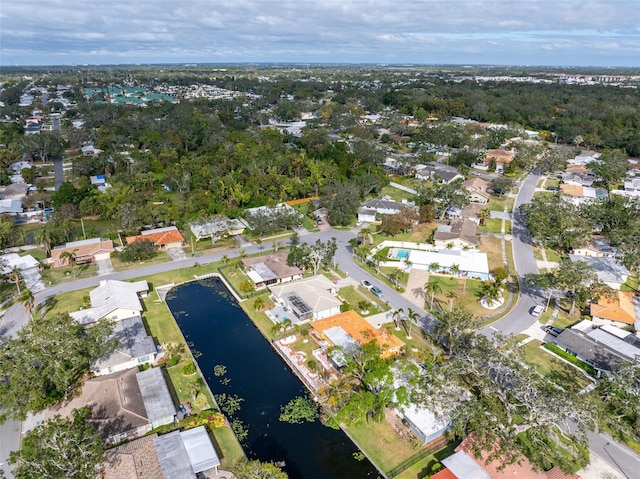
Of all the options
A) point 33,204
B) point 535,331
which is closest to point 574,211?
point 535,331

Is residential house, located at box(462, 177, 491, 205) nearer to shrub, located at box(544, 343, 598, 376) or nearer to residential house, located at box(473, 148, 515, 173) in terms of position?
residential house, located at box(473, 148, 515, 173)

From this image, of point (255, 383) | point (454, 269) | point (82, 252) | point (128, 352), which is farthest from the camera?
point (82, 252)

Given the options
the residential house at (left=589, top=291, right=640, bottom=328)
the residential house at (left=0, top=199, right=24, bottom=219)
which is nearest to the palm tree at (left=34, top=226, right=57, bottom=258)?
the residential house at (left=0, top=199, right=24, bottom=219)

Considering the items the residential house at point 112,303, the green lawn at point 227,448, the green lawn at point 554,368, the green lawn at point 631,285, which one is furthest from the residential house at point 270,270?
the green lawn at point 631,285

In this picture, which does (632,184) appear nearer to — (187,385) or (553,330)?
(553,330)

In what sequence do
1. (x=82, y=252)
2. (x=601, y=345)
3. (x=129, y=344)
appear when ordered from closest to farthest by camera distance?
(x=129, y=344) → (x=601, y=345) → (x=82, y=252)

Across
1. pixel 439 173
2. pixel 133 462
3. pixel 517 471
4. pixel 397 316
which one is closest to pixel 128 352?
pixel 133 462

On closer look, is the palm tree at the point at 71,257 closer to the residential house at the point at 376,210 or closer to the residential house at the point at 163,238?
the residential house at the point at 163,238
